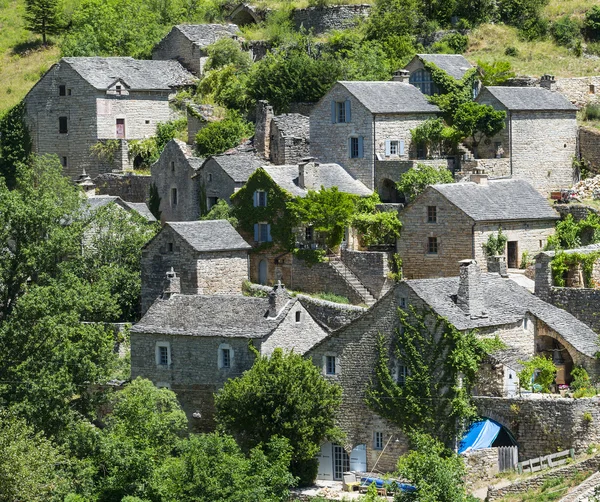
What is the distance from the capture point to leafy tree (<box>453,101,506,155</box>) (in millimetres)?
72812

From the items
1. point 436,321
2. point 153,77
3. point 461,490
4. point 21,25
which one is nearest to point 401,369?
point 436,321

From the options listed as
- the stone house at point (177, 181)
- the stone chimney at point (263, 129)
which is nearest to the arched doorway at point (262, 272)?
the stone house at point (177, 181)

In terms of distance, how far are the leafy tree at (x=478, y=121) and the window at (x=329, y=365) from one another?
17359mm

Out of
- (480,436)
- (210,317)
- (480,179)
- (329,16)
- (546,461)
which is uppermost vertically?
(329,16)

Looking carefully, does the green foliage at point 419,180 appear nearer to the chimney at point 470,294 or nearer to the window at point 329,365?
the chimney at point 470,294

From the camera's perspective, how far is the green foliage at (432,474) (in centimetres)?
5219

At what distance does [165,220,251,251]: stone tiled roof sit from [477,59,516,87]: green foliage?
1572cm

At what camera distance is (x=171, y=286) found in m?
65.0

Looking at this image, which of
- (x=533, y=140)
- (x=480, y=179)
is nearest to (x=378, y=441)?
(x=480, y=179)

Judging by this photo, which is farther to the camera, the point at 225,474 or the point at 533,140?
the point at 533,140

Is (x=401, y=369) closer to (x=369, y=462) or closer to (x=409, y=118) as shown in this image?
(x=369, y=462)

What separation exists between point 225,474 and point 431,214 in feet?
52.0

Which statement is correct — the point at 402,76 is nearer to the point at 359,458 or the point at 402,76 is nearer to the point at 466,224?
the point at 466,224

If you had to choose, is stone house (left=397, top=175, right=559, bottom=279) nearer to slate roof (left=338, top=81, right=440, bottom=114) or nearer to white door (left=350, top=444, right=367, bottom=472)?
slate roof (left=338, top=81, right=440, bottom=114)
